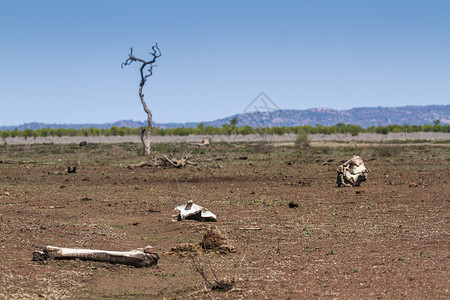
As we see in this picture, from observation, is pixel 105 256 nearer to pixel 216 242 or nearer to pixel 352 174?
pixel 216 242

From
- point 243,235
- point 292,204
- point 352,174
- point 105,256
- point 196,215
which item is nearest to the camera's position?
point 105,256

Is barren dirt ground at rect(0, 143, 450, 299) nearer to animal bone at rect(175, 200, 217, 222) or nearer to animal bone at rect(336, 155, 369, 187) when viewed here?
animal bone at rect(175, 200, 217, 222)

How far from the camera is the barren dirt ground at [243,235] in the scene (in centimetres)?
735

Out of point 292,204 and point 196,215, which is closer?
point 196,215

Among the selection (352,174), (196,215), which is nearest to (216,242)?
(196,215)

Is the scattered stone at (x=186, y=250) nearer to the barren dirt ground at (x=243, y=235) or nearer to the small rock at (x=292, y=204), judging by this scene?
the barren dirt ground at (x=243, y=235)

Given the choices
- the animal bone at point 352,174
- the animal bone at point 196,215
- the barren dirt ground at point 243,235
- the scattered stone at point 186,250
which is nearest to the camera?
the barren dirt ground at point 243,235

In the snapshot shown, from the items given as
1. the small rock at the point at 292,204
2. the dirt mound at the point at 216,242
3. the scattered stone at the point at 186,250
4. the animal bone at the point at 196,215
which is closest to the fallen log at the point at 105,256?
the scattered stone at the point at 186,250

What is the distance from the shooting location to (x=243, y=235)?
11086 millimetres

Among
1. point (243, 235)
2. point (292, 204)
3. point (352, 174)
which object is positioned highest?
point (352, 174)

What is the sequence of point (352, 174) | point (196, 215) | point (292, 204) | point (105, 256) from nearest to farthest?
point (105, 256)
point (196, 215)
point (292, 204)
point (352, 174)

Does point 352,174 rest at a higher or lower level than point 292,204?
higher

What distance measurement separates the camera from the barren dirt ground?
7352 mm

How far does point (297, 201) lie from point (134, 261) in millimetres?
8071
